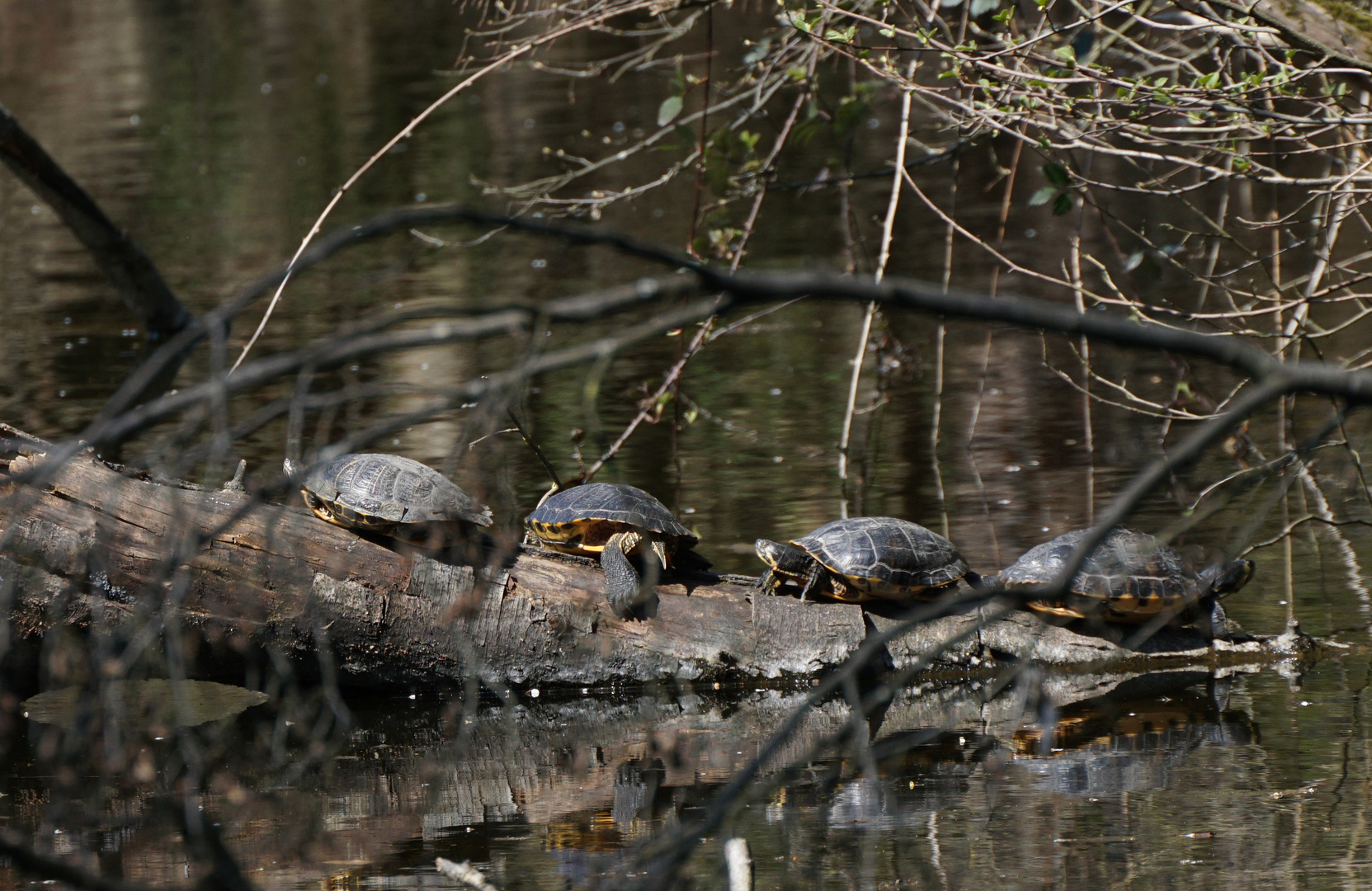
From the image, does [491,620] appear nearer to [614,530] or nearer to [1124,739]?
[614,530]

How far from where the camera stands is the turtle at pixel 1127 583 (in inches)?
211

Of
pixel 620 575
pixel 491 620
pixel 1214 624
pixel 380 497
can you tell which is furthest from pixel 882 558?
pixel 380 497

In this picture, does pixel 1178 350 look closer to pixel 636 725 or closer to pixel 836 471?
pixel 636 725

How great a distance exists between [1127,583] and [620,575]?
6.37 ft

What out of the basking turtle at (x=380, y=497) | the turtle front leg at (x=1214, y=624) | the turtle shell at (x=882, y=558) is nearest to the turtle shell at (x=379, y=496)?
the basking turtle at (x=380, y=497)

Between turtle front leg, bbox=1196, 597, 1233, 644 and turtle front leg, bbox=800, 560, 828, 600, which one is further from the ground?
turtle front leg, bbox=800, 560, 828, 600

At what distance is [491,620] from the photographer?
5.39 m

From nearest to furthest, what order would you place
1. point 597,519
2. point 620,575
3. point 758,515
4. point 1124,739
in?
point 1124,739 → point 620,575 → point 597,519 → point 758,515

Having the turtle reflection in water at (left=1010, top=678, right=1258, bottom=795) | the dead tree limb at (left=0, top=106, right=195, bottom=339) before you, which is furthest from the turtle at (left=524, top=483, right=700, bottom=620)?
the dead tree limb at (left=0, top=106, right=195, bottom=339)

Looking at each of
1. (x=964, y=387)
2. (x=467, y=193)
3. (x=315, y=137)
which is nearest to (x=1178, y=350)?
(x=964, y=387)

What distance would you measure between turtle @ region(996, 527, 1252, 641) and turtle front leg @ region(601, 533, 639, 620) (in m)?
1.40

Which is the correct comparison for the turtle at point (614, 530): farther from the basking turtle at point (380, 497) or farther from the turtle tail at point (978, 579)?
the turtle tail at point (978, 579)

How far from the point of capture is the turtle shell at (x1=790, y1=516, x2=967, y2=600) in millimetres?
5458

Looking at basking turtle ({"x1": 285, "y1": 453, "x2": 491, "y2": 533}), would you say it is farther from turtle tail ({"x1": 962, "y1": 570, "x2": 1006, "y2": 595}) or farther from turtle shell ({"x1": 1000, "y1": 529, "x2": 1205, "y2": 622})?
turtle shell ({"x1": 1000, "y1": 529, "x2": 1205, "y2": 622})
